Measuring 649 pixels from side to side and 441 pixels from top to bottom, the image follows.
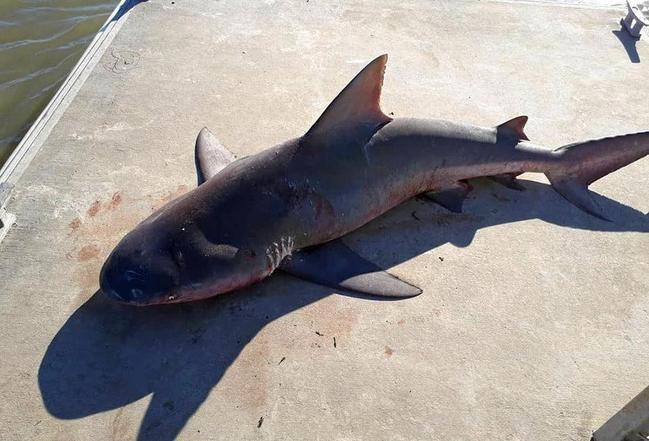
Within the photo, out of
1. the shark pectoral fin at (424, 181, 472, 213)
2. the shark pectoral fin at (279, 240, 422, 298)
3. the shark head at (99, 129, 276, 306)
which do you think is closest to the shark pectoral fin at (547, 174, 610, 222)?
the shark pectoral fin at (424, 181, 472, 213)

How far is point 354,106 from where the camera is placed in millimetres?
3482

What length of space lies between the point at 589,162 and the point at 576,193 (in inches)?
9.7

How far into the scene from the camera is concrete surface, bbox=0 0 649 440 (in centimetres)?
291

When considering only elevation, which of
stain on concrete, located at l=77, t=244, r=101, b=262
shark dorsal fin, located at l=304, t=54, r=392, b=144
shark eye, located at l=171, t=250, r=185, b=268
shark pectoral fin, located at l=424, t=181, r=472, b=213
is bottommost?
shark pectoral fin, located at l=424, t=181, r=472, b=213

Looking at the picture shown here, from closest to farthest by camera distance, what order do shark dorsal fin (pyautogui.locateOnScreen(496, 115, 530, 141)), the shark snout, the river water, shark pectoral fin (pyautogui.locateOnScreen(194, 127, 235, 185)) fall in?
the shark snout
shark dorsal fin (pyautogui.locateOnScreen(496, 115, 530, 141))
shark pectoral fin (pyautogui.locateOnScreen(194, 127, 235, 185))
the river water

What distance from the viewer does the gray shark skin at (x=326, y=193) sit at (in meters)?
3.11

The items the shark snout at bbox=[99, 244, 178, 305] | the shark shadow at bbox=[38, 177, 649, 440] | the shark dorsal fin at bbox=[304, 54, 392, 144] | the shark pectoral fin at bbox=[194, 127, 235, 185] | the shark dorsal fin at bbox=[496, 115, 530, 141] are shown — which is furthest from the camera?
the shark pectoral fin at bbox=[194, 127, 235, 185]

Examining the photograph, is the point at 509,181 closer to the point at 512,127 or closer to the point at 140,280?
the point at 512,127

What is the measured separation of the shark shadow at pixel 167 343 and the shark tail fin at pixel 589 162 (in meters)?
0.95

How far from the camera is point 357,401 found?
2.97 metres

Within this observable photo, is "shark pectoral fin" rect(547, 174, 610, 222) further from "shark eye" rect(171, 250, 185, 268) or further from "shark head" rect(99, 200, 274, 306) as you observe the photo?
"shark eye" rect(171, 250, 185, 268)

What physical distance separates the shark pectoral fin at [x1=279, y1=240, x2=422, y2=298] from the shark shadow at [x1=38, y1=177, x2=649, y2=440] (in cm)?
9

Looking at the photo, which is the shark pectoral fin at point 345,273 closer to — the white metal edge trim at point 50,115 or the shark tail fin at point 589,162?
the shark tail fin at point 589,162

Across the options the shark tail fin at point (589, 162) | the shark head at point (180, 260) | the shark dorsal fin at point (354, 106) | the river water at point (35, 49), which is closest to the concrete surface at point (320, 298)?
the shark tail fin at point (589, 162)
